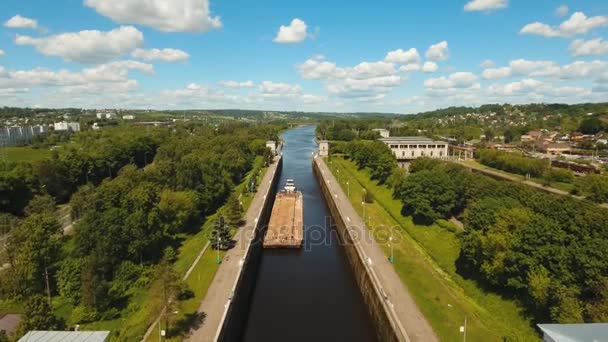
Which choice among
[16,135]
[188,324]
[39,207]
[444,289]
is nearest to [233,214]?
[188,324]

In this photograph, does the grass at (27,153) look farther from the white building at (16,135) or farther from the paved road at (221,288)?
the paved road at (221,288)

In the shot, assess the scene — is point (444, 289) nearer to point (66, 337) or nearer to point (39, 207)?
point (66, 337)

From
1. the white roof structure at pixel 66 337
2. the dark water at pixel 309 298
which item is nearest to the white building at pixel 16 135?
the dark water at pixel 309 298

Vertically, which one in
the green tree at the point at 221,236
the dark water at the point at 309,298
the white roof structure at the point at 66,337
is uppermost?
the white roof structure at the point at 66,337

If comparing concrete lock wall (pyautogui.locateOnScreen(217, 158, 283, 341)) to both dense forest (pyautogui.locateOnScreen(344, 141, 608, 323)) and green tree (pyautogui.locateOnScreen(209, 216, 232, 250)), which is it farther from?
dense forest (pyautogui.locateOnScreen(344, 141, 608, 323))

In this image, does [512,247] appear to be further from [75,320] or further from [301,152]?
[301,152]

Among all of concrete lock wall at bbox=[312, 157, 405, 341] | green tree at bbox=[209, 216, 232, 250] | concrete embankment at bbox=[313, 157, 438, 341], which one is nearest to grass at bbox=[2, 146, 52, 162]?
green tree at bbox=[209, 216, 232, 250]

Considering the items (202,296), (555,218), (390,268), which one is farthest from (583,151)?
(202,296)
